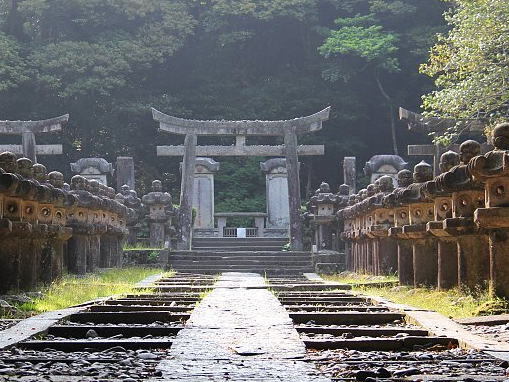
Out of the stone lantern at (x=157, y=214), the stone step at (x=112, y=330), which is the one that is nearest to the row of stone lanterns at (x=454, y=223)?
the stone step at (x=112, y=330)

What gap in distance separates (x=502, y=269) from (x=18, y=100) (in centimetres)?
3002

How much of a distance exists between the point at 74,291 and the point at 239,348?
6.18 m

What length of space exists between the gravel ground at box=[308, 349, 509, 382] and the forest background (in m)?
29.6

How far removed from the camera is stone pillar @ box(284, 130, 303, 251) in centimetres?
2436

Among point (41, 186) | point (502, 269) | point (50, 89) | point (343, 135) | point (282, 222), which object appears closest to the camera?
point (502, 269)

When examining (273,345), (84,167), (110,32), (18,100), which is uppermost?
(110,32)

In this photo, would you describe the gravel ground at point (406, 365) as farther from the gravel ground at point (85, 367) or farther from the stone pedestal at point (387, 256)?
the stone pedestal at point (387, 256)

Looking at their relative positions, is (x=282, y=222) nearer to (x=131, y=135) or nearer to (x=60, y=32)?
(x=131, y=135)

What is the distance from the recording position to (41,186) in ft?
35.3

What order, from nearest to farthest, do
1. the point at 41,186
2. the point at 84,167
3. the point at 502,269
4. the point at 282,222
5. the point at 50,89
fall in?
the point at 502,269
the point at 41,186
the point at 84,167
the point at 282,222
the point at 50,89

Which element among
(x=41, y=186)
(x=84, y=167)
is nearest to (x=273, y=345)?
(x=41, y=186)

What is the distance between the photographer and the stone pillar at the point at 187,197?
958 inches

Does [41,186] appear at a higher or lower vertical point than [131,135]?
lower

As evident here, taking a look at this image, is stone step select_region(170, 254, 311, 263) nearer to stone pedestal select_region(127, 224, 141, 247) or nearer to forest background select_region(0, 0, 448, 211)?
stone pedestal select_region(127, 224, 141, 247)
